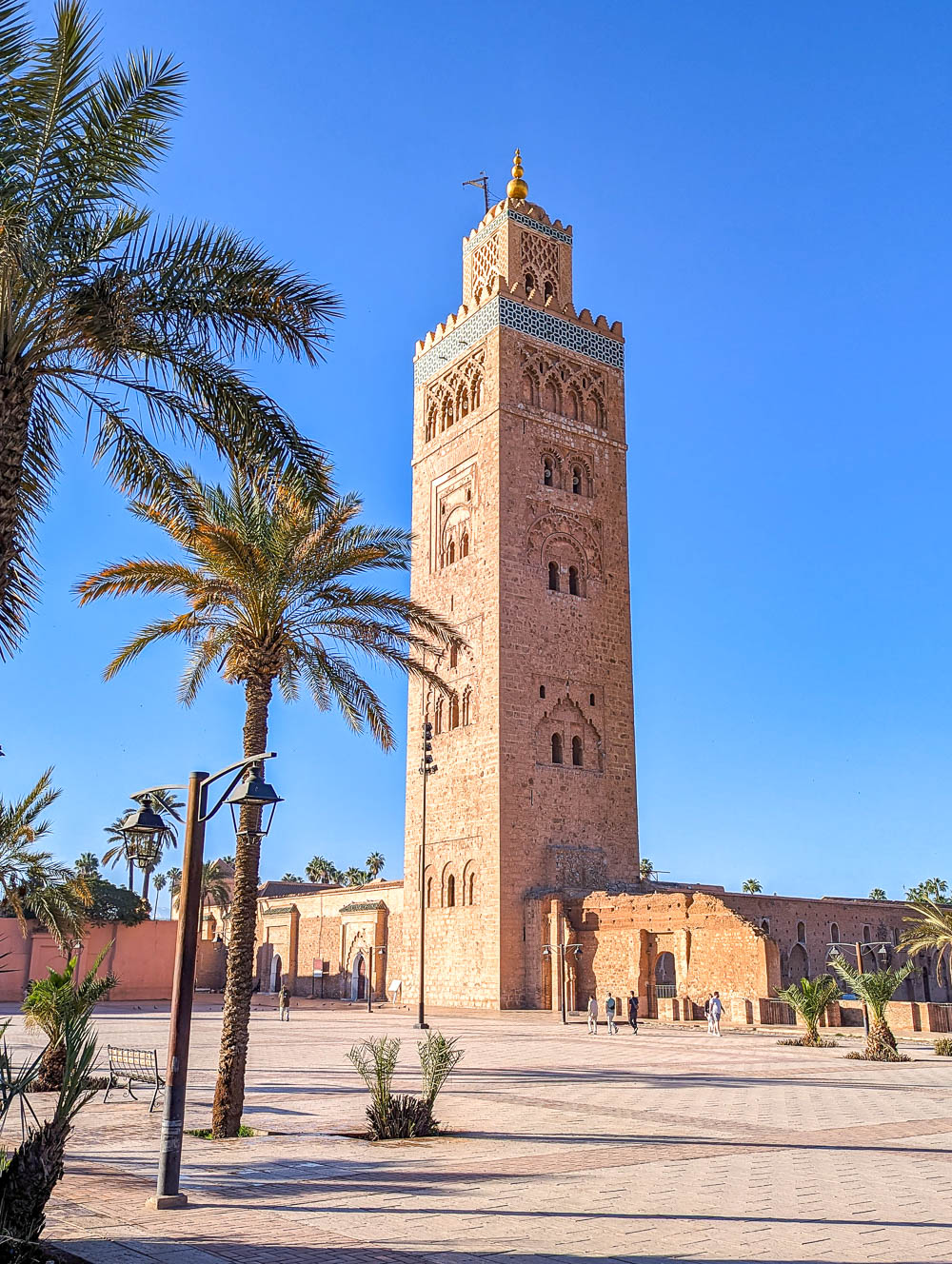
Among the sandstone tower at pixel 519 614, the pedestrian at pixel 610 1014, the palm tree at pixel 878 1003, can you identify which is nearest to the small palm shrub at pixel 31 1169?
the palm tree at pixel 878 1003

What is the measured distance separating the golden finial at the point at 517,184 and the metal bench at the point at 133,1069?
3274cm

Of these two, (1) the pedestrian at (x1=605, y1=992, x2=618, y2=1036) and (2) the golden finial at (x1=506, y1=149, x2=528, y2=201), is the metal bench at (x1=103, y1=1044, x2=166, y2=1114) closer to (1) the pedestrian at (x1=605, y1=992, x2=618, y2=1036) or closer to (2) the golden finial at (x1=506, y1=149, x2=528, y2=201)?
(1) the pedestrian at (x1=605, y1=992, x2=618, y2=1036)

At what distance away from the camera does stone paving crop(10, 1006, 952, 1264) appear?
18.6 ft

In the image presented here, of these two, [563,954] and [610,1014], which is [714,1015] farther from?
[563,954]

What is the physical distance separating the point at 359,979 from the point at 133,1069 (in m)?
29.8

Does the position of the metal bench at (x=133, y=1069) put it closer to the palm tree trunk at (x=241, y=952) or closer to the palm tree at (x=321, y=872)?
the palm tree trunk at (x=241, y=952)

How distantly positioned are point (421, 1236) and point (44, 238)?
21.2 feet

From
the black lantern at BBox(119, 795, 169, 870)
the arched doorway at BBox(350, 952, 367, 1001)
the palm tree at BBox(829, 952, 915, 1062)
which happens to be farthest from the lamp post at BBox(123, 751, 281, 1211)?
the arched doorway at BBox(350, 952, 367, 1001)

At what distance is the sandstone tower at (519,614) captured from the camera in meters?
31.6

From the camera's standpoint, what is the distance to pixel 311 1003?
40.4 meters

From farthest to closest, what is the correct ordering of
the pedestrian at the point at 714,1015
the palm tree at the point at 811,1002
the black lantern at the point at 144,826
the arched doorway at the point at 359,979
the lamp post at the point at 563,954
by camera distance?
the arched doorway at the point at 359,979 → the lamp post at the point at 563,954 → the pedestrian at the point at 714,1015 → the palm tree at the point at 811,1002 → the black lantern at the point at 144,826

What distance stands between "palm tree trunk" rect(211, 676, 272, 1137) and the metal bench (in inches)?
74.6

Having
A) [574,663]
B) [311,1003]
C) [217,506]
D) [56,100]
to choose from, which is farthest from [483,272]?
[56,100]

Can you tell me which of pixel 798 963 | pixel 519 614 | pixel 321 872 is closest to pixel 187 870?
pixel 519 614
